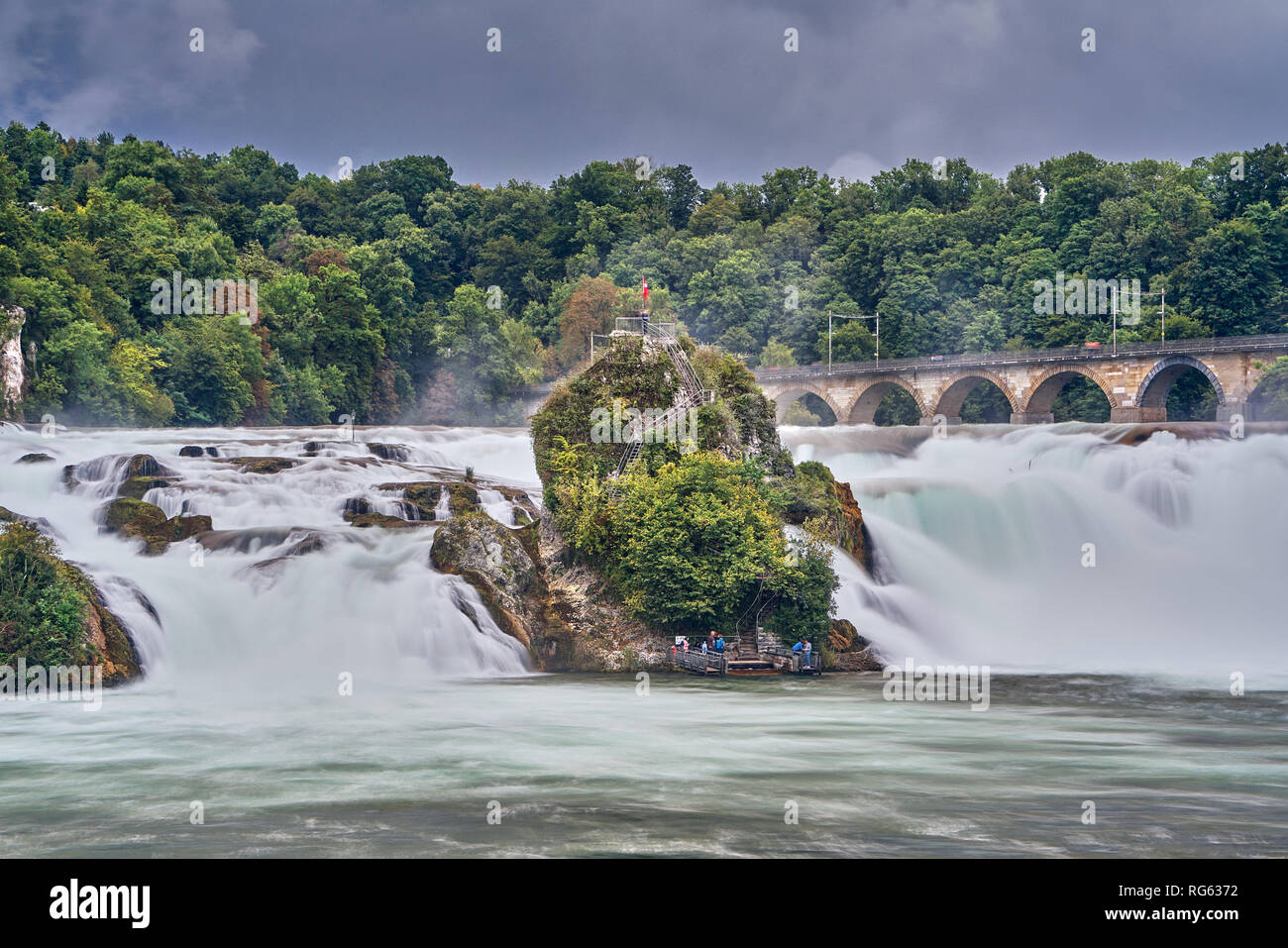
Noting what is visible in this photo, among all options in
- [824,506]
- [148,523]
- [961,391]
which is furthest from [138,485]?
[961,391]

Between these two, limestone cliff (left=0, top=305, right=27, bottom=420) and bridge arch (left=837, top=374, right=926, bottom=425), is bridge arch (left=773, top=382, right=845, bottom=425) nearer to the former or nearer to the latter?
bridge arch (left=837, top=374, right=926, bottom=425)

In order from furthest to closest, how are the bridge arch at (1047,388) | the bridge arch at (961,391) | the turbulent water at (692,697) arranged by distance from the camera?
the bridge arch at (961,391) → the bridge arch at (1047,388) → the turbulent water at (692,697)

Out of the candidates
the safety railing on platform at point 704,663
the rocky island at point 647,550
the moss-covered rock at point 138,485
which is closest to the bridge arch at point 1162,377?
the rocky island at point 647,550

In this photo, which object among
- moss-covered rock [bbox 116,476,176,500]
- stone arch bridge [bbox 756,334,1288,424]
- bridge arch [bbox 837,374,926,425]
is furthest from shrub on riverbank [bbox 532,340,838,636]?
bridge arch [bbox 837,374,926,425]

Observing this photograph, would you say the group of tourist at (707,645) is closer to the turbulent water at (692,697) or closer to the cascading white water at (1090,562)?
the turbulent water at (692,697)

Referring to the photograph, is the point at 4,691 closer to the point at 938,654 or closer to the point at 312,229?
the point at 938,654

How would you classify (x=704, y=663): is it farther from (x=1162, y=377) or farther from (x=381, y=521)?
(x=1162, y=377)
